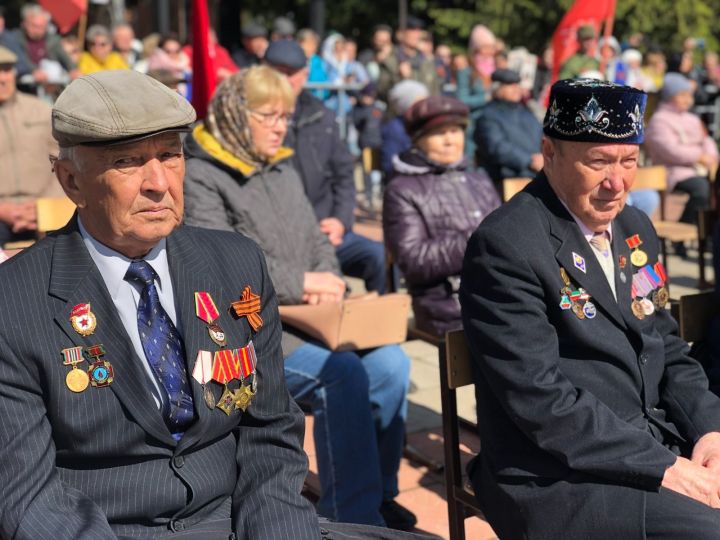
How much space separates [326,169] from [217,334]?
3869 mm

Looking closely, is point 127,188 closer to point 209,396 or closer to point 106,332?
point 106,332

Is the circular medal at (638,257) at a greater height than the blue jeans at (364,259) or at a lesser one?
greater

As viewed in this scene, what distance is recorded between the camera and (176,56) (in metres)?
13.2

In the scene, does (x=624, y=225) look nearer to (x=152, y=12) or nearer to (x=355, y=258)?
(x=355, y=258)

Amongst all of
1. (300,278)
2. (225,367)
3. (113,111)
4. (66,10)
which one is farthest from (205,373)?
(66,10)

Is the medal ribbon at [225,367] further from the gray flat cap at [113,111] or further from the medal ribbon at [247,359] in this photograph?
the gray flat cap at [113,111]

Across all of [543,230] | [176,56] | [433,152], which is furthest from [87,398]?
[176,56]

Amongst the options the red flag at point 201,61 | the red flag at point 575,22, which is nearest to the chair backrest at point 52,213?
the red flag at point 201,61

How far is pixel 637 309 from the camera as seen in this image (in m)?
2.87

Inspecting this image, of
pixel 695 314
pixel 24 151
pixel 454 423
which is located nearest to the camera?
pixel 454 423

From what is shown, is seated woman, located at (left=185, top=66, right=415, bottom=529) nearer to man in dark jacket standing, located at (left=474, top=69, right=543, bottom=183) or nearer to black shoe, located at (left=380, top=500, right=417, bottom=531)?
black shoe, located at (left=380, top=500, right=417, bottom=531)

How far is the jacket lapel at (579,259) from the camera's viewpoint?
274 centimetres

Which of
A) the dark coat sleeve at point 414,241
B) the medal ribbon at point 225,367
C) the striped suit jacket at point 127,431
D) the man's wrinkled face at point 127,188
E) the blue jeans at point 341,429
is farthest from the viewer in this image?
the dark coat sleeve at point 414,241

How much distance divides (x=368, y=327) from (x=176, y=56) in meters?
10.2
